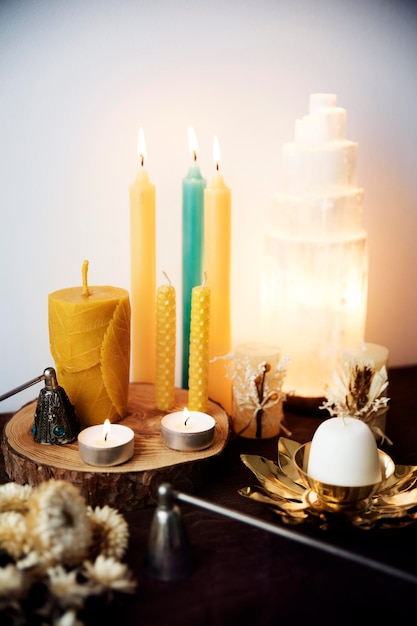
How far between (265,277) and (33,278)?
34cm

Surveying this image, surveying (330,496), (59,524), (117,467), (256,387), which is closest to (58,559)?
(59,524)

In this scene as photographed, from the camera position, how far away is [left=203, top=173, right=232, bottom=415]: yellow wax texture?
0.94 m

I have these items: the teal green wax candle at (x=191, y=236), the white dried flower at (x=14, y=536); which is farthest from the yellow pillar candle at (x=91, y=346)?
the white dried flower at (x=14, y=536)

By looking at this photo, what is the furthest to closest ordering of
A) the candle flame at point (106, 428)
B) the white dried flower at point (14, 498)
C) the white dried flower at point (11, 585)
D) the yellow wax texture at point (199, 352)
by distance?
the yellow wax texture at point (199, 352) → the candle flame at point (106, 428) → the white dried flower at point (14, 498) → the white dried flower at point (11, 585)

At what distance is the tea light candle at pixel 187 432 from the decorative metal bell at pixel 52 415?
12 centimetres

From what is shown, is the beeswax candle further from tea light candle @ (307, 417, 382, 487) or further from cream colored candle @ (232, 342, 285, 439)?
tea light candle @ (307, 417, 382, 487)

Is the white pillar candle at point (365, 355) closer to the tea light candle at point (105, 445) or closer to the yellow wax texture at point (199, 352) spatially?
the yellow wax texture at point (199, 352)

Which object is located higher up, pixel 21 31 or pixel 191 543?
pixel 21 31

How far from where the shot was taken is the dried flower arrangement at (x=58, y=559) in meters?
0.57

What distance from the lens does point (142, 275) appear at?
3.19ft

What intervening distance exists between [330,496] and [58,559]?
0.94 ft

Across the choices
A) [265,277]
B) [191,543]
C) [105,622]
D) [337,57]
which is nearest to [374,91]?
[337,57]

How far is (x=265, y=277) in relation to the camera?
1030mm

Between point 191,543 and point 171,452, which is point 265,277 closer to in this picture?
point 171,452
